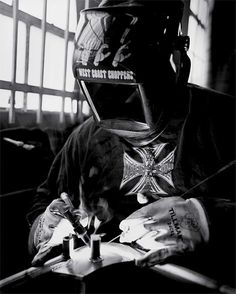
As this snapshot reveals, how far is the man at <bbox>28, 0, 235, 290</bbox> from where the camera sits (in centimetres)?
120

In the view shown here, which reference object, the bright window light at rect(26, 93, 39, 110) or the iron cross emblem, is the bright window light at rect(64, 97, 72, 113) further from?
the iron cross emblem

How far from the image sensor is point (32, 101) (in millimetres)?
1427

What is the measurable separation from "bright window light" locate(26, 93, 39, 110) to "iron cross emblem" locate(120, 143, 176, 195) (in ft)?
1.24

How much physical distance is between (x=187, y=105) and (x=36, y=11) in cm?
64

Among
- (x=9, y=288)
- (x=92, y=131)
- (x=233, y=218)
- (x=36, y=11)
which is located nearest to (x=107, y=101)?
(x=92, y=131)

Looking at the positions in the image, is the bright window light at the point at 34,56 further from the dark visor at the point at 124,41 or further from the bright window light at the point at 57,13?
the dark visor at the point at 124,41

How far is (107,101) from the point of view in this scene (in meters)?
1.39

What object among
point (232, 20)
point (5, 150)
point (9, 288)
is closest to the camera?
point (232, 20)

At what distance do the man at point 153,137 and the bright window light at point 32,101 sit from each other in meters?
0.19

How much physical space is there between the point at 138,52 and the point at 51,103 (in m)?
0.42

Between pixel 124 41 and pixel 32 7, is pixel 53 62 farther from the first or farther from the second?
pixel 124 41

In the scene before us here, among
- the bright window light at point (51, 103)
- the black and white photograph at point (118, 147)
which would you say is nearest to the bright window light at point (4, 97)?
the black and white photograph at point (118, 147)

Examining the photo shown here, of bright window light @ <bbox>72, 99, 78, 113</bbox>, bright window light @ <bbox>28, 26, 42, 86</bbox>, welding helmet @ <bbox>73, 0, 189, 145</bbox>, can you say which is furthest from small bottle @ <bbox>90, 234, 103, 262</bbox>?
bright window light @ <bbox>28, 26, 42, 86</bbox>

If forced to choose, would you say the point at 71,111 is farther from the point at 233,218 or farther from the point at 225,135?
the point at 233,218
